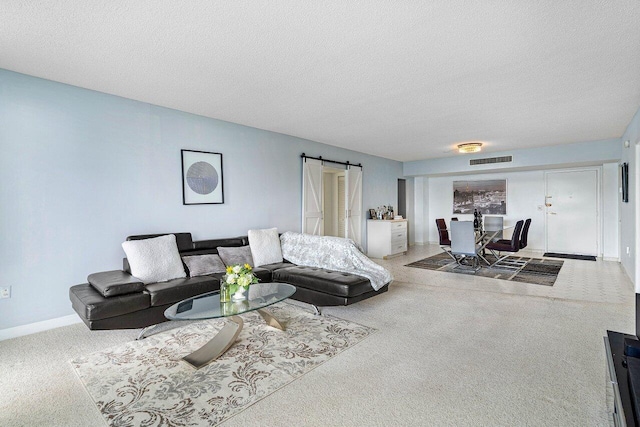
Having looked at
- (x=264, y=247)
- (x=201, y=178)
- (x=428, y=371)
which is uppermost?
(x=201, y=178)

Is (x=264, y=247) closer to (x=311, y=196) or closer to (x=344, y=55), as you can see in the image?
(x=311, y=196)

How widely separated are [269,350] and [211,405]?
0.79 metres

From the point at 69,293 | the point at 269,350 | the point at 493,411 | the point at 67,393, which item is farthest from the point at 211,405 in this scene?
the point at 69,293

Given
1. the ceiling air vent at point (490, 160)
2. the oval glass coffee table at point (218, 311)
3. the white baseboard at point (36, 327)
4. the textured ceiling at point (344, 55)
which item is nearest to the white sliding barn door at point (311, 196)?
the textured ceiling at point (344, 55)

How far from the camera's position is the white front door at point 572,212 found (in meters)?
7.47

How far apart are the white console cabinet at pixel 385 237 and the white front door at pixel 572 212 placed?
364 cm

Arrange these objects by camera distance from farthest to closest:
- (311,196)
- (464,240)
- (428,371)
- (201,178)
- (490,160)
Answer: (490,160)
(311,196)
(464,240)
(201,178)
(428,371)

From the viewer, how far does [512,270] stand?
6.05m

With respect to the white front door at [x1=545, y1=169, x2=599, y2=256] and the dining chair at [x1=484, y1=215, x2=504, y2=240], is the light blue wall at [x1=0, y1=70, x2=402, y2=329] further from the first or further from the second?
the white front door at [x1=545, y1=169, x2=599, y2=256]

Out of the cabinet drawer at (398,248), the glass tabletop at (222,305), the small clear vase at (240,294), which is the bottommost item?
the cabinet drawer at (398,248)

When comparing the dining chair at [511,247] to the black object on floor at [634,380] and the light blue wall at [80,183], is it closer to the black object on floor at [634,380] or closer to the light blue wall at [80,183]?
the light blue wall at [80,183]

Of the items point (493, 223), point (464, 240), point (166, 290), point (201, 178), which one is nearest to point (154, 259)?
point (166, 290)

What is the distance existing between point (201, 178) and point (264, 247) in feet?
4.33

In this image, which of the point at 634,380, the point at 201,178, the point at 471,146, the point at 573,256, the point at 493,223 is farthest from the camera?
the point at 493,223
